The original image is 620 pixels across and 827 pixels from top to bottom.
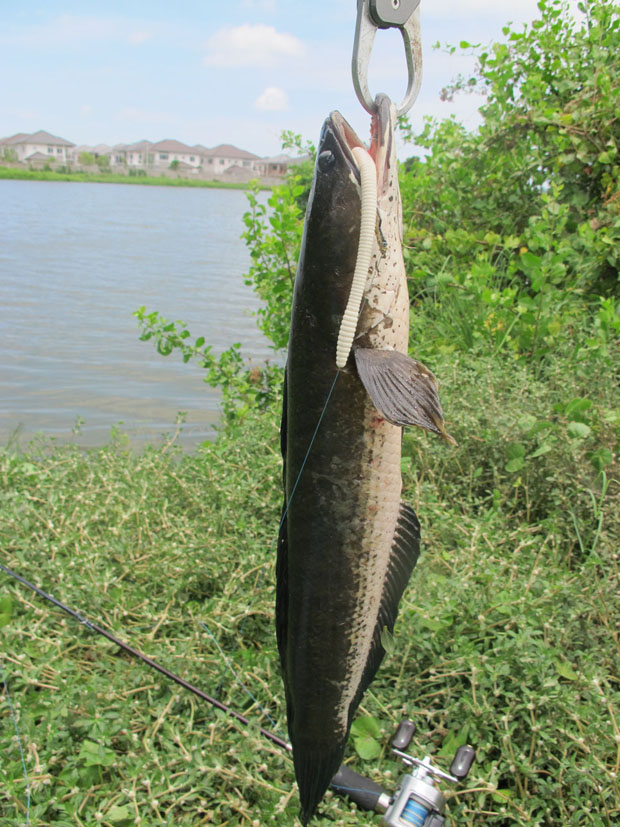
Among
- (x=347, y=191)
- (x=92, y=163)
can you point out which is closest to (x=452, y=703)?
(x=347, y=191)

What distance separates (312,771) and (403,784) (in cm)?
46

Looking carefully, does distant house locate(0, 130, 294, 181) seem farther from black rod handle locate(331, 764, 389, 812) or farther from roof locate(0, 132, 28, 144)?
black rod handle locate(331, 764, 389, 812)

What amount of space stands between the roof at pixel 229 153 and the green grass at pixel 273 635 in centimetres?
12278

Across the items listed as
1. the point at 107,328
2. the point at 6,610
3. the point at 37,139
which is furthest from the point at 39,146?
the point at 6,610

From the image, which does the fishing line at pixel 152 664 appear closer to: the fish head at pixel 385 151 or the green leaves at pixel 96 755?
the green leaves at pixel 96 755

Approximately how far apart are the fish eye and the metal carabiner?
16 cm

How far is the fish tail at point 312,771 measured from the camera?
76.0 inches

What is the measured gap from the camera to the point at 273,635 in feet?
10.3

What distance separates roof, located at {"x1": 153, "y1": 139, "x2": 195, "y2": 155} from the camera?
125319mm

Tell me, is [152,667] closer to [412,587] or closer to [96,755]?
[96,755]

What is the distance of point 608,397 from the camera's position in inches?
161

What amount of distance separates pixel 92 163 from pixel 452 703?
122 metres

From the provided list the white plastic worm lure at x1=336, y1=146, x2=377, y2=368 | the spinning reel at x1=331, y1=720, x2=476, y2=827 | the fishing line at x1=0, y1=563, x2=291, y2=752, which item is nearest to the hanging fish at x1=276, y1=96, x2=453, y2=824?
the white plastic worm lure at x1=336, y1=146, x2=377, y2=368

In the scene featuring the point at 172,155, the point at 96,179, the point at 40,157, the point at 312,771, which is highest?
the point at 312,771
